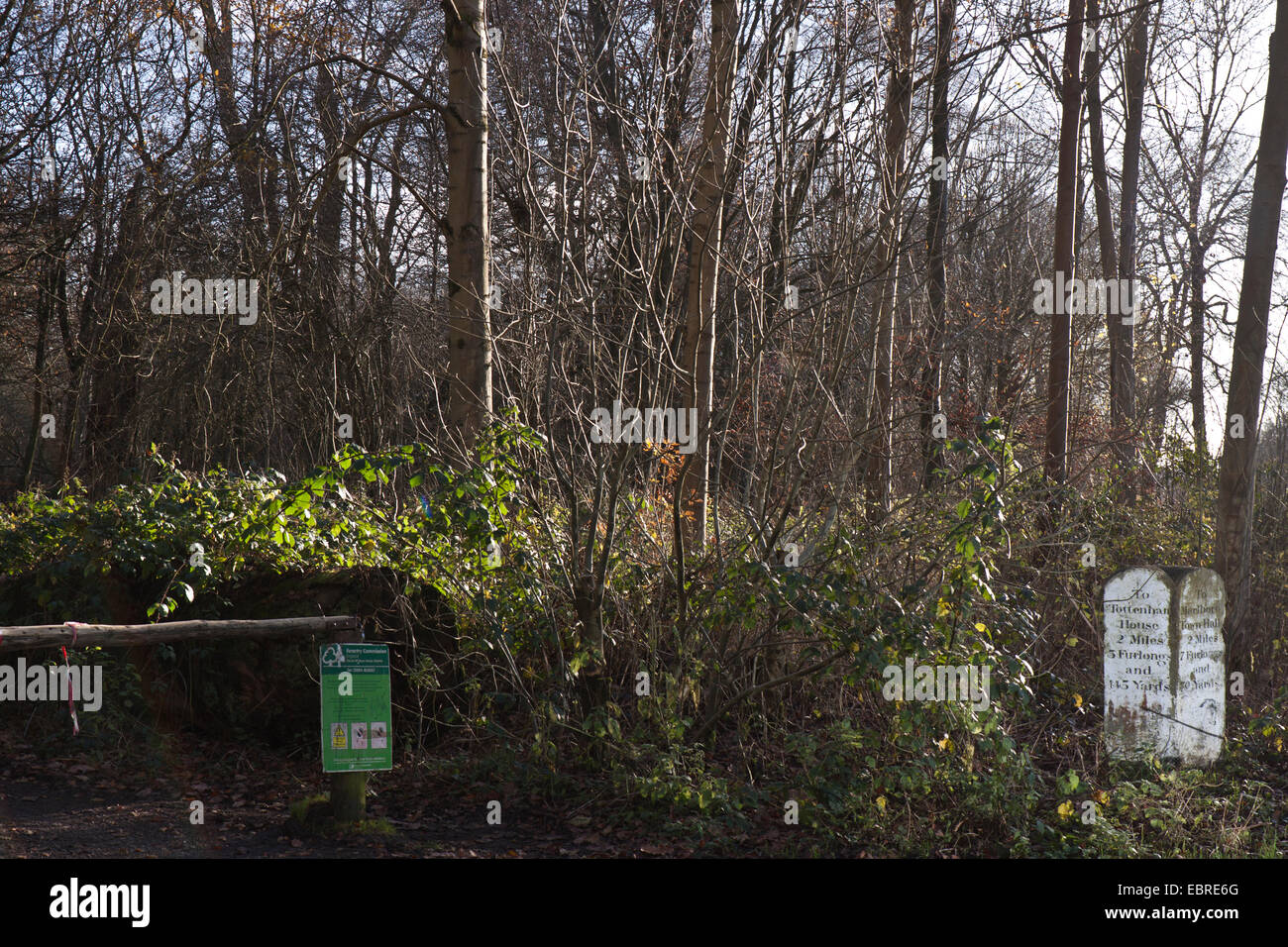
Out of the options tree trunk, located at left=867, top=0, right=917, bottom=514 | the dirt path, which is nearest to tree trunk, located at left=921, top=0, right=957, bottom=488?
tree trunk, located at left=867, top=0, right=917, bottom=514

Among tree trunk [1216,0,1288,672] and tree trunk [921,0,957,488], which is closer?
tree trunk [921,0,957,488]

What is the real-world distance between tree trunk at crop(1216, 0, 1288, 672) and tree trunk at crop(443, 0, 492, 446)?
6005 millimetres

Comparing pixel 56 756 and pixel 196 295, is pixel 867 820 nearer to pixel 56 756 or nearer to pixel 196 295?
pixel 56 756

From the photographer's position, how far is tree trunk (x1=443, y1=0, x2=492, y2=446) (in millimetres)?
8234

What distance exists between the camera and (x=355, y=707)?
541cm

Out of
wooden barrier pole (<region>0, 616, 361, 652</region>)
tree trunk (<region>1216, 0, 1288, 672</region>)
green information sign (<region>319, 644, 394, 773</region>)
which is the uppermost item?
tree trunk (<region>1216, 0, 1288, 672</region>)

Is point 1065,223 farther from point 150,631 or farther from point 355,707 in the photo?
point 150,631

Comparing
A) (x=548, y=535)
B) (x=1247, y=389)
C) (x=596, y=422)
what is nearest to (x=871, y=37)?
(x=596, y=422)

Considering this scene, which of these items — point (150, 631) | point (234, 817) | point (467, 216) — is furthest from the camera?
point (467, 216)

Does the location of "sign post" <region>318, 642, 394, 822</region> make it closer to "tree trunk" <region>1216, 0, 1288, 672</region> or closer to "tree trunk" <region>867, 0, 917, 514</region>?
"tree trunk" <region>867, 0, 917, 514</region>

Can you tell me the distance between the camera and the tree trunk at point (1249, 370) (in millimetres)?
8547

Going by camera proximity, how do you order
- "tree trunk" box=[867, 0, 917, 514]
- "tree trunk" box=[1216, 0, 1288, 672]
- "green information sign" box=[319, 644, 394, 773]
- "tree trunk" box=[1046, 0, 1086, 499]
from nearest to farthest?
1. "green information sign" box=[319, 644, 394, 773]
2. "tree trunk" box=[867, 0, 917, 514]
3. "tree trunk" box=[1216, 0, 1288, 672]
4. "tree trunk" box=[1046, 0, 1086, 499]

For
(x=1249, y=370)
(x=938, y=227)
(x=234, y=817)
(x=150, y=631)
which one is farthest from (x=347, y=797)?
(x=938, y=227)

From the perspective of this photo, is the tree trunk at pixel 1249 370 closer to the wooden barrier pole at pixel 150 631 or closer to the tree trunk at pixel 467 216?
the tree trunk at pixel 467 216
